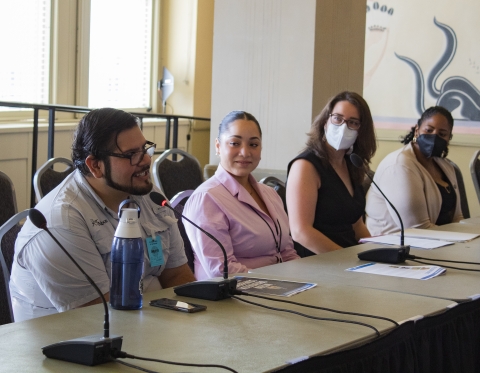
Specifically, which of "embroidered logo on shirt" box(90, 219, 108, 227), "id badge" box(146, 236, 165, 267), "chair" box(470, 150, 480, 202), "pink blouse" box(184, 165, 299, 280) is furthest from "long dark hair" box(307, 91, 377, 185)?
"chair" box(470, 150, 480, 202)

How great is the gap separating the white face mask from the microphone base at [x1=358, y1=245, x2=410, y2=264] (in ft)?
2.80

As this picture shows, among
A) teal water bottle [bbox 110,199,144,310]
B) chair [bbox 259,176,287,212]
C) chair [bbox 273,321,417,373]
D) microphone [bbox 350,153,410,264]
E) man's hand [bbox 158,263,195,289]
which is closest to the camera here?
chair [bbox 273,321,417,373]

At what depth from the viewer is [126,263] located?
1.67 m

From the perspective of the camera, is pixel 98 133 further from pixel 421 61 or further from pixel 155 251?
pixel 421 61

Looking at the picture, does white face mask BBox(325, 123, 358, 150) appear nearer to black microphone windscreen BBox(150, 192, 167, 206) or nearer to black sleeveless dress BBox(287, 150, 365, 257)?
black sleeveless dress BBox(287, 150, 365, 257)

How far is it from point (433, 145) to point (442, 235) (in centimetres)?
83

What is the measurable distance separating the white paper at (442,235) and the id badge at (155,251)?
1.28 metres

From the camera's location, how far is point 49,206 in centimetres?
192

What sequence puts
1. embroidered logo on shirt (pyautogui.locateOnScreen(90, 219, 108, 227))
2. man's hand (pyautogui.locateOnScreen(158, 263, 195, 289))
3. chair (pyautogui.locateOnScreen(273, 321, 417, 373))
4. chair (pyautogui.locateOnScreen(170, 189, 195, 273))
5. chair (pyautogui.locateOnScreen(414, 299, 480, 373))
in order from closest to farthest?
chair (pyautogui.locateOnScreen(273, 321, 417, 373)), chair (pyautogui.locateOnScreen(414, 299, 480, 373)), embroidered logo on shirt (pyautogui.locateOnScreen(90, 219, 108, 227)), man's hand (pyautogui.locateOnScreen(158, 263, 195, 289)), chair (pyautogui.locateOnScreen(170, 189, 195, 273))

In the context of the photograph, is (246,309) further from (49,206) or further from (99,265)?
(49,206)

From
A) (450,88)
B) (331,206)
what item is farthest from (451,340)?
(450,88)

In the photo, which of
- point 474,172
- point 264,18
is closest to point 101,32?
point 264,18

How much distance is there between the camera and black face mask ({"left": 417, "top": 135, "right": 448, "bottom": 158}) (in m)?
3.75

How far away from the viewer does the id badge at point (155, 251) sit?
2096mm
